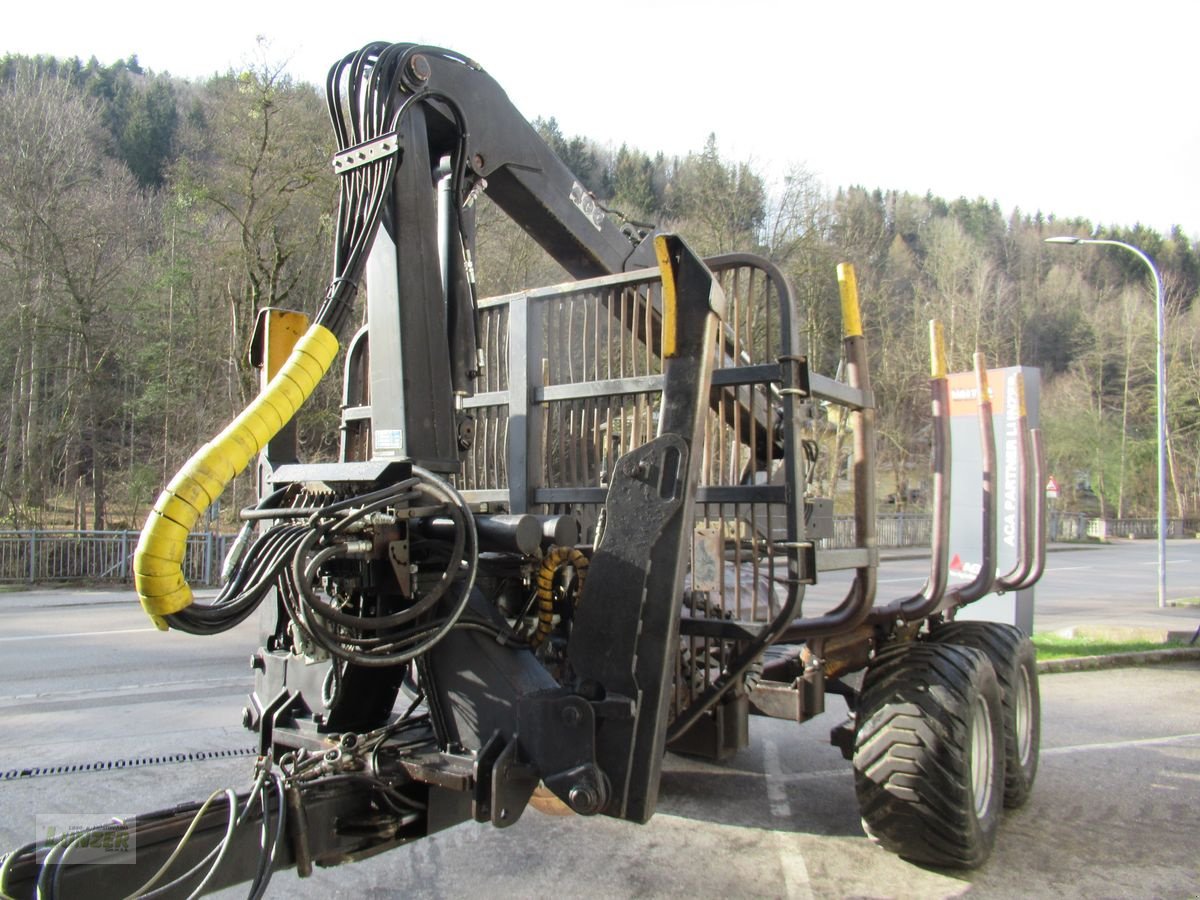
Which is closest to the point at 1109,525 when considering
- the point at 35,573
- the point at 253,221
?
the point at 253,221

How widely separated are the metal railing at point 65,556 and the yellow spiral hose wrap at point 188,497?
16948 millimetres

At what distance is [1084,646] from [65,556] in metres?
18.1

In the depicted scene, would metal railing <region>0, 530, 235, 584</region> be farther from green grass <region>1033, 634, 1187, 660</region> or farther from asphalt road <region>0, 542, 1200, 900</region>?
green grass <region>1033, 634, 1187, 660</region>

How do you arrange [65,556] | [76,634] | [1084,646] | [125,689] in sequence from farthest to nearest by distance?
Result: [65,556] < [76,634] < [1084,646] < [125,689]

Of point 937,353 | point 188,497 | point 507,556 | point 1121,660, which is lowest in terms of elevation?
point 1121,660

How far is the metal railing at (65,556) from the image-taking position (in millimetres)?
18594

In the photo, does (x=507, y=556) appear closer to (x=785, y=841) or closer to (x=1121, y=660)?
(x=785, y=841)

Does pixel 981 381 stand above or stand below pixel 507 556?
above

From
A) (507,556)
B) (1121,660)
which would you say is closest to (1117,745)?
(1121,660)

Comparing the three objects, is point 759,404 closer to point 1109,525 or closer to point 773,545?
point 773,545

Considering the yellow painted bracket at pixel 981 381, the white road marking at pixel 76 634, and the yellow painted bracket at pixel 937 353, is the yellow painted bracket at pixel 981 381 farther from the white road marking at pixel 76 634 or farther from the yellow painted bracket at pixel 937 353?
the white road marking at pixel 76 634

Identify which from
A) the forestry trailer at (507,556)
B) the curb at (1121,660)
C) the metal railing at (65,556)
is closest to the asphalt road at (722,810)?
the forestry trailer at (507,556)

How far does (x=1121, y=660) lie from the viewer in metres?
10.3

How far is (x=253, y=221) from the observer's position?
1984 centimetres
